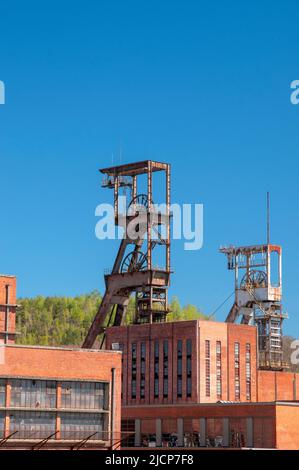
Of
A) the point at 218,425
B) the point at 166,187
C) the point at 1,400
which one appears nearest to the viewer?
the point at 1,400

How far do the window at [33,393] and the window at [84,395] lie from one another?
1025mm

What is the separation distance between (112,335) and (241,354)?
14490 millimetres

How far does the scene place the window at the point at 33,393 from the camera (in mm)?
79438

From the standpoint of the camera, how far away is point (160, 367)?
119375mm

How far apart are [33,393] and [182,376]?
128 feet

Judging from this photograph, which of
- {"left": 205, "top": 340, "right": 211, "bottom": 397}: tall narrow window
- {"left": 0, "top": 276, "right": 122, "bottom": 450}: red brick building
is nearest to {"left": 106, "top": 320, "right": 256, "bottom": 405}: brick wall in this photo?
{"left": 205, "top": 340, "right": 211, "bottom": 397}: tall narrow window

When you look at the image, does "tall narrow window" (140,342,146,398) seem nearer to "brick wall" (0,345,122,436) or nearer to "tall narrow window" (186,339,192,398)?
"tall narrow window" (186,339,192,398)

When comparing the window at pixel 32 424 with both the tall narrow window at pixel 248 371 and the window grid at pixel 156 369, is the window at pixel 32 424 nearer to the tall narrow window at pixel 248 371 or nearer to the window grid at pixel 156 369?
the window grid at pixel 156 369

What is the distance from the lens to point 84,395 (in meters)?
82.9

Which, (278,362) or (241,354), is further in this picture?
(278,362)

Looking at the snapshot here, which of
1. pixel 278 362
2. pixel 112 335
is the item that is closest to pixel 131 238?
pixel 112 335

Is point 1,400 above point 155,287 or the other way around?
the other way around

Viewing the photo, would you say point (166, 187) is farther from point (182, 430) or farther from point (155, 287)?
point (182, 430)

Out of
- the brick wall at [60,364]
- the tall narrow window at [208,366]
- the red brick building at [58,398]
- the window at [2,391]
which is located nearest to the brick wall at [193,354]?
the tall narrow window at [208,366]
